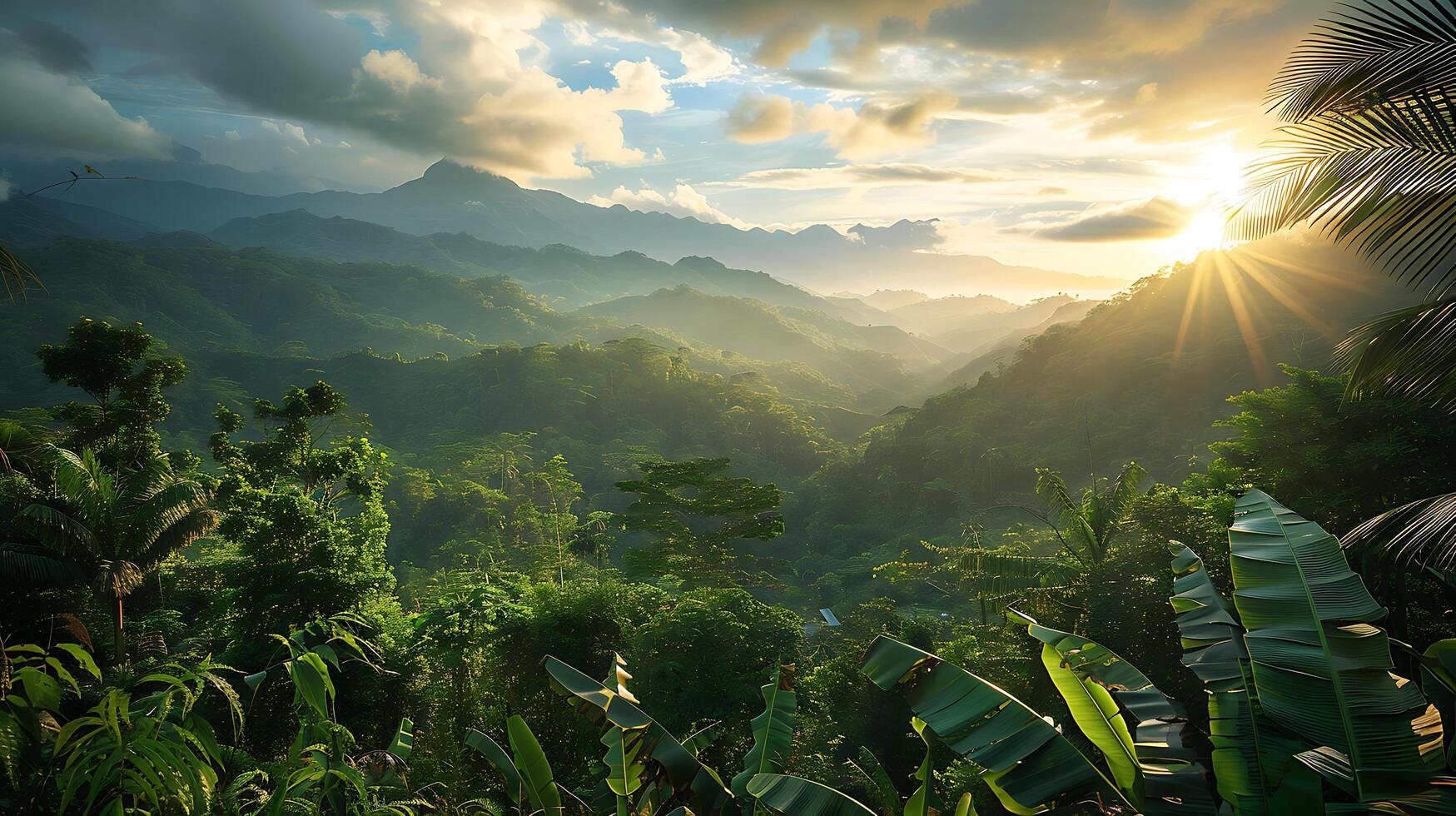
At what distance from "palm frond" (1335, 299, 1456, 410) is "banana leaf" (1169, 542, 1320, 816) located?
2.87 m

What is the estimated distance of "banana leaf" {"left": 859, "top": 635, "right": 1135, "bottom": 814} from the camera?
248 cm

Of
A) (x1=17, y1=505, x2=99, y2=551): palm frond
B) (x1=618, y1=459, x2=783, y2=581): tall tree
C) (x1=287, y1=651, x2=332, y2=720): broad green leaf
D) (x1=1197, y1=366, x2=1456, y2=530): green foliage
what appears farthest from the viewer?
(x1=618, y1=459, x2=783, y2=581): tall tree

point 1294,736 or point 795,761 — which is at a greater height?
point 1294,736

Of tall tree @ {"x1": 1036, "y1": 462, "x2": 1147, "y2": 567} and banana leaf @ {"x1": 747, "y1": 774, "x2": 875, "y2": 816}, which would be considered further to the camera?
tall tree @ {"x1": 1036, "y1": 462, "x2": 1147, "y2": 567}

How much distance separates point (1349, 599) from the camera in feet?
8.80

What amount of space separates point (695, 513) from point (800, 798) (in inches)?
571

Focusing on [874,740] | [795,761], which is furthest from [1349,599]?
[874,740]

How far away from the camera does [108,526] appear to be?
9.78 metres

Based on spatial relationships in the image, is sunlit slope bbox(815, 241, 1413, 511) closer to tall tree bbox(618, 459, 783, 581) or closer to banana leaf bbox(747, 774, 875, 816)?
tall tree bbox(618, 459, 783, 581)

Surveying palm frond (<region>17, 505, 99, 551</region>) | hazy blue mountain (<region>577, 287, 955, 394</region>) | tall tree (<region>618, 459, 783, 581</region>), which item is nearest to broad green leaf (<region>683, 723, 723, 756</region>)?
palm frond (<region>17, 505, 99, 551</region>)

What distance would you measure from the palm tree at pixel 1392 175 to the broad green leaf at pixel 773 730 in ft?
13.1

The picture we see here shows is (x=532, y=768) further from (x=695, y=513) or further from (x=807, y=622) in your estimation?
(x=807, y=622)

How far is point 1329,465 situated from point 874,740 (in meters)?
8.08

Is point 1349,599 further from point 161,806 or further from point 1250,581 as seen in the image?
point 161,806
